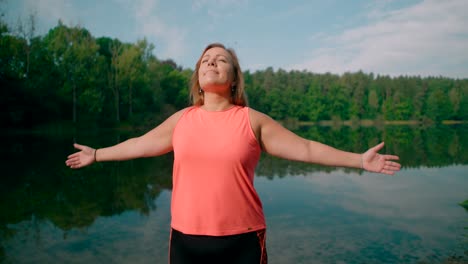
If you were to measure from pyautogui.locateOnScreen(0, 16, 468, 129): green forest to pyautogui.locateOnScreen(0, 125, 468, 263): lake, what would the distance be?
82.2ft

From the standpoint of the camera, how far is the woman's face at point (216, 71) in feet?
7.73

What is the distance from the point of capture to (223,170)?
2.11 m

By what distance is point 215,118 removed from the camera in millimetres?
2246

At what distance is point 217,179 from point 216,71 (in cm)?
74

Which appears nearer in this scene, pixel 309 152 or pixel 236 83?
pixel 309 152

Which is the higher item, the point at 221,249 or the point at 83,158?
the point at 83,158

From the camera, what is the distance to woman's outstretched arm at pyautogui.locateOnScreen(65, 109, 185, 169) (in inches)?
97.0

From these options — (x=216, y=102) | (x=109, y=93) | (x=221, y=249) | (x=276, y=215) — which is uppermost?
(x=109, y=93)

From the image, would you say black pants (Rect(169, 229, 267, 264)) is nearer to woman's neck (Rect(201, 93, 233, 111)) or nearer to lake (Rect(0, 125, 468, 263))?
woman's neck (Rect(201, 93, 233, 111))

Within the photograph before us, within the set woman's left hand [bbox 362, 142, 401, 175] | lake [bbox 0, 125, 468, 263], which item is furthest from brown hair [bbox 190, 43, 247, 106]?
lake [bbox 0, 125, 468, 263]

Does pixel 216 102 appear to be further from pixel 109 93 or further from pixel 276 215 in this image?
pixel 109 93

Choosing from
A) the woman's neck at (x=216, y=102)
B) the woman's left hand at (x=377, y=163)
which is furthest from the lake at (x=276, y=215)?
the woman's neck at (x=216, y=102)

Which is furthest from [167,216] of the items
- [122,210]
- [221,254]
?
[221,254]

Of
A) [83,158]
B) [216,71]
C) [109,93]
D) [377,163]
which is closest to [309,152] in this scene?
[377,163]
